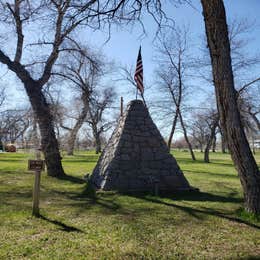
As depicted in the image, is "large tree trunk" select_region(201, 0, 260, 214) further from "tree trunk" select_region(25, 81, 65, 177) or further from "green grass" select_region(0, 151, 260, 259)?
"tree trunk" select_region(25, 81, 65, 177)

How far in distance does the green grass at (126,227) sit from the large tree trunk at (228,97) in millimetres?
774

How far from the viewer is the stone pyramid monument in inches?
321

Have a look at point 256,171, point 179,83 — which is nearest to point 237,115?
point 256,171

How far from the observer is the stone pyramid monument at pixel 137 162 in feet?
26.8

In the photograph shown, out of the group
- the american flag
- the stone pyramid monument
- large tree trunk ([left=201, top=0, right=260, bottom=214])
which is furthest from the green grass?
the american flag

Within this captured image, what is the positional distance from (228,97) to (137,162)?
3772 millimetres

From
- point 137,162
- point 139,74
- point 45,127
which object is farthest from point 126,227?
point 45,127

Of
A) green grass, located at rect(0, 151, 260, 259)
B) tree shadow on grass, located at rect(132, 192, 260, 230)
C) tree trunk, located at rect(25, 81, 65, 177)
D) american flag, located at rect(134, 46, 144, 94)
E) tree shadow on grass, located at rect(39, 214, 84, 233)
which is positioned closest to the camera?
green grass, located at rect(0, 151, 260, 259)

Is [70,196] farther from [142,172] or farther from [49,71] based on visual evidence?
[49,71]

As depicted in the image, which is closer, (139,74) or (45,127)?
(139,74)

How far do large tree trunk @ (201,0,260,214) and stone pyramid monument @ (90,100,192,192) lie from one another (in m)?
2.94

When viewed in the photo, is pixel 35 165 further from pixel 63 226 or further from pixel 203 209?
pixel 203 209

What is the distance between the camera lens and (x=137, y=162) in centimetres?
841

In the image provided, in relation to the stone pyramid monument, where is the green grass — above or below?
below
